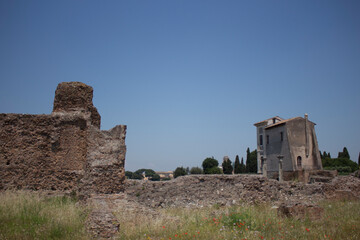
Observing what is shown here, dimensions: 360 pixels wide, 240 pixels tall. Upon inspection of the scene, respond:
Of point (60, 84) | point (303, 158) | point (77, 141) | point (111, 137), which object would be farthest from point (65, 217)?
point (303, 158)

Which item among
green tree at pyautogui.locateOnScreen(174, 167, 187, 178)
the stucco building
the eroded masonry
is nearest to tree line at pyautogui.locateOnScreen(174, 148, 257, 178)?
green tree at pyautogui.locateOnScreen(174, 167, 187, 178)

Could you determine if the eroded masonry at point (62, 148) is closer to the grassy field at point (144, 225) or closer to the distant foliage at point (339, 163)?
the grassy field at point (144, 225)

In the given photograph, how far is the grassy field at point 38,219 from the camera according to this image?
493cm

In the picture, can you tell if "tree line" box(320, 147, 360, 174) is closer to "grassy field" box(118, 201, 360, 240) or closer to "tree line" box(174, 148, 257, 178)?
"tree line" box(174, 148, 257, 178)

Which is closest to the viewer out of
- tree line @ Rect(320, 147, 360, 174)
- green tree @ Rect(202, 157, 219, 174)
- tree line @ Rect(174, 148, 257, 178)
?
tree line @ Rect(320, 147, 360, 174)

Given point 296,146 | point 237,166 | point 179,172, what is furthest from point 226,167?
point 296,146

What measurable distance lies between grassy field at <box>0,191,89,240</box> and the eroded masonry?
88 centimetres

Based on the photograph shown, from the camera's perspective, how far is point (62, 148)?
8.04 meters

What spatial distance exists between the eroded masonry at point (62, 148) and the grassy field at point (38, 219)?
885mm

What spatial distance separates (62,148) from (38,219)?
2.76 metres

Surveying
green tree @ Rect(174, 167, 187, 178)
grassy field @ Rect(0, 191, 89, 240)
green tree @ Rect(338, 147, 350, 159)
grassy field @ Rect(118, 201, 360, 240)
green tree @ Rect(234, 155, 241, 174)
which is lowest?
grassy field @ Rect(118, 201, 360, 240)

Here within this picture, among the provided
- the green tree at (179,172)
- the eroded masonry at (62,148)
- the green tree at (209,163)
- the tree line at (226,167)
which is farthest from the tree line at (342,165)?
the eroded masonry at (62,148)

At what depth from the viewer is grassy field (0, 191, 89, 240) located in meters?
4.93

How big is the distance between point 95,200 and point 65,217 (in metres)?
1.14
